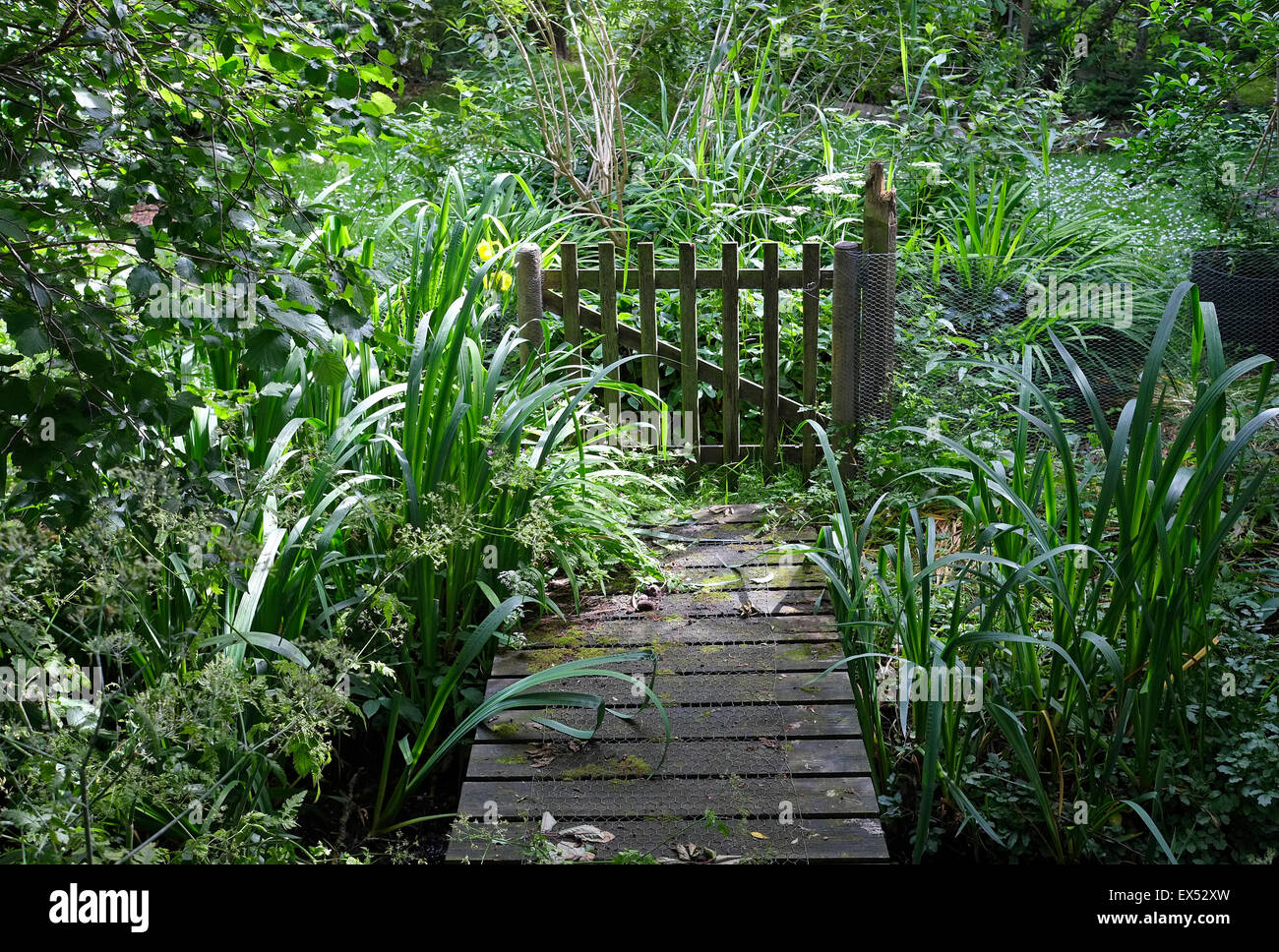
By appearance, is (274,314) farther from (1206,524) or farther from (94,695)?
(1206,524)

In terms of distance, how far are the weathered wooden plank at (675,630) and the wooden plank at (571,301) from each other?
1777 mm

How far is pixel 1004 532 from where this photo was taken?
2.85m

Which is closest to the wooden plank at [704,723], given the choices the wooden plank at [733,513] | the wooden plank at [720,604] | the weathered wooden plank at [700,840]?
the weathered wooden plank at [700,840]

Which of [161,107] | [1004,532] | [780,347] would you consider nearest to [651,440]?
[780,347]

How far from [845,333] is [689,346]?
73 cm

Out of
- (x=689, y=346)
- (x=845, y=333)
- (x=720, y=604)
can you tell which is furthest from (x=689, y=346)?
(x=720, y=604)

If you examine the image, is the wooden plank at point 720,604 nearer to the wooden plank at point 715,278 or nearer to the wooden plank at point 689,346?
the wooden plank at point 689,346

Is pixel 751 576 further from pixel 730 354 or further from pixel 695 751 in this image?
pixel 730 354

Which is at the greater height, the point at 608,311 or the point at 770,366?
the point at 608,311

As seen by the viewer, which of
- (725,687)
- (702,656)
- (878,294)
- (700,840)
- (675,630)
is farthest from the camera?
(878,294)

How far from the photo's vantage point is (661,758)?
2.71m

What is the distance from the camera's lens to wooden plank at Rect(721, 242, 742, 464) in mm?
4688

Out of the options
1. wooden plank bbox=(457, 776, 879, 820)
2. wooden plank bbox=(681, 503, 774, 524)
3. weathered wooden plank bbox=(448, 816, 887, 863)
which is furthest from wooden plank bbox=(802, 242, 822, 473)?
weathered wooden plank bbox=(448, 816, 887, 863)

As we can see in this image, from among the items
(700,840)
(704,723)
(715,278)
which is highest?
(715,278)
